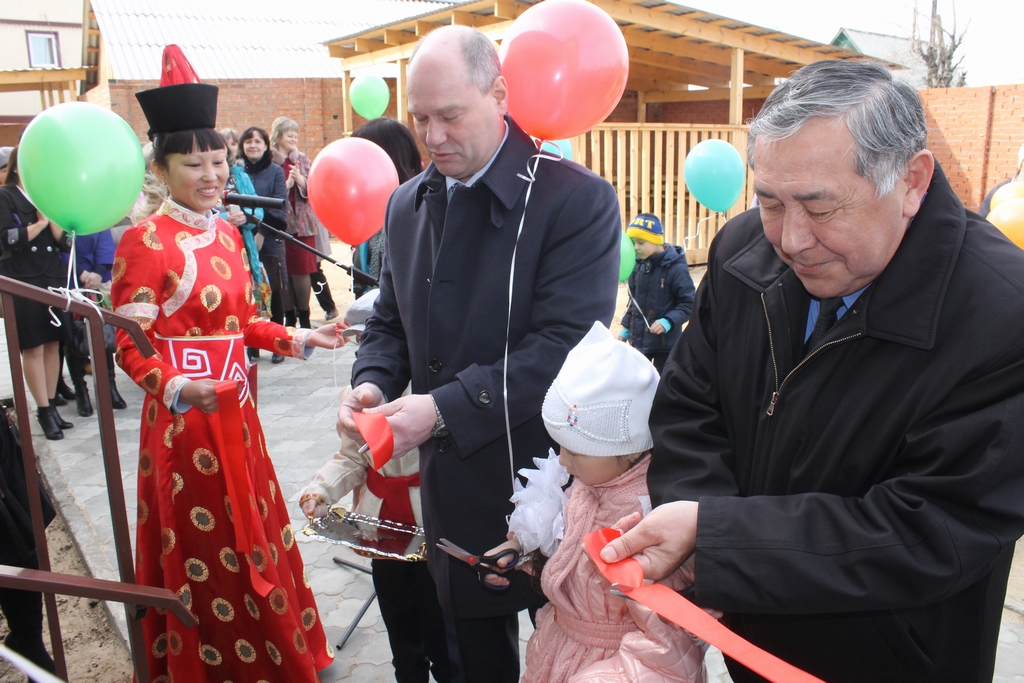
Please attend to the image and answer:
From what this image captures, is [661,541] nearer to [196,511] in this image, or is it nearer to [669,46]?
[196,511]

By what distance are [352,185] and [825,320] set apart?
7.13 feet

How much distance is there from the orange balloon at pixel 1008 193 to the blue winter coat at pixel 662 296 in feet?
6.00

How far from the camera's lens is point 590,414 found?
1474 mm

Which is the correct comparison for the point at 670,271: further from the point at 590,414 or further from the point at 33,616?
the point at 33,616

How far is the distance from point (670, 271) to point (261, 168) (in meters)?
3.92

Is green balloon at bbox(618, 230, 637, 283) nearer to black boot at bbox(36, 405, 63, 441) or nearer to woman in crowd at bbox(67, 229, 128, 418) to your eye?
woman in crowd at bbox(67, 229, 128, 418)

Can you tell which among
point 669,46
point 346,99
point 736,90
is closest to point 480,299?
point 736,90

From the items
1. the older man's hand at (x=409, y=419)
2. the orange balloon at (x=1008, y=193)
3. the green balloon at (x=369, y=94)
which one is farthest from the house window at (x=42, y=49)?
the older man's hand at (x=409, y=419)

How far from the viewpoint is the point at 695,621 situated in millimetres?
1141

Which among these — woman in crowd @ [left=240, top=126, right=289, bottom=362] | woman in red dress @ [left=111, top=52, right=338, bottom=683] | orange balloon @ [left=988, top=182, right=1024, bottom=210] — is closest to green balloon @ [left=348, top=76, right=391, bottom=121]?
woman in crowd @ [left=240, top=126, right=289, bottom=362]

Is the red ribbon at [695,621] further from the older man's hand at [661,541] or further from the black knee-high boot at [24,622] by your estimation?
the black knee-high boot at [24,622]

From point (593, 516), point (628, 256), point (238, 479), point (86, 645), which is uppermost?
point (628, 256)

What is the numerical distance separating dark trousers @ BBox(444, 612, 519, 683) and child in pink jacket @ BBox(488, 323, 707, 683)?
201 mm

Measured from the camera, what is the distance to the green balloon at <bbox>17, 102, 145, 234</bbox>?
207cm
